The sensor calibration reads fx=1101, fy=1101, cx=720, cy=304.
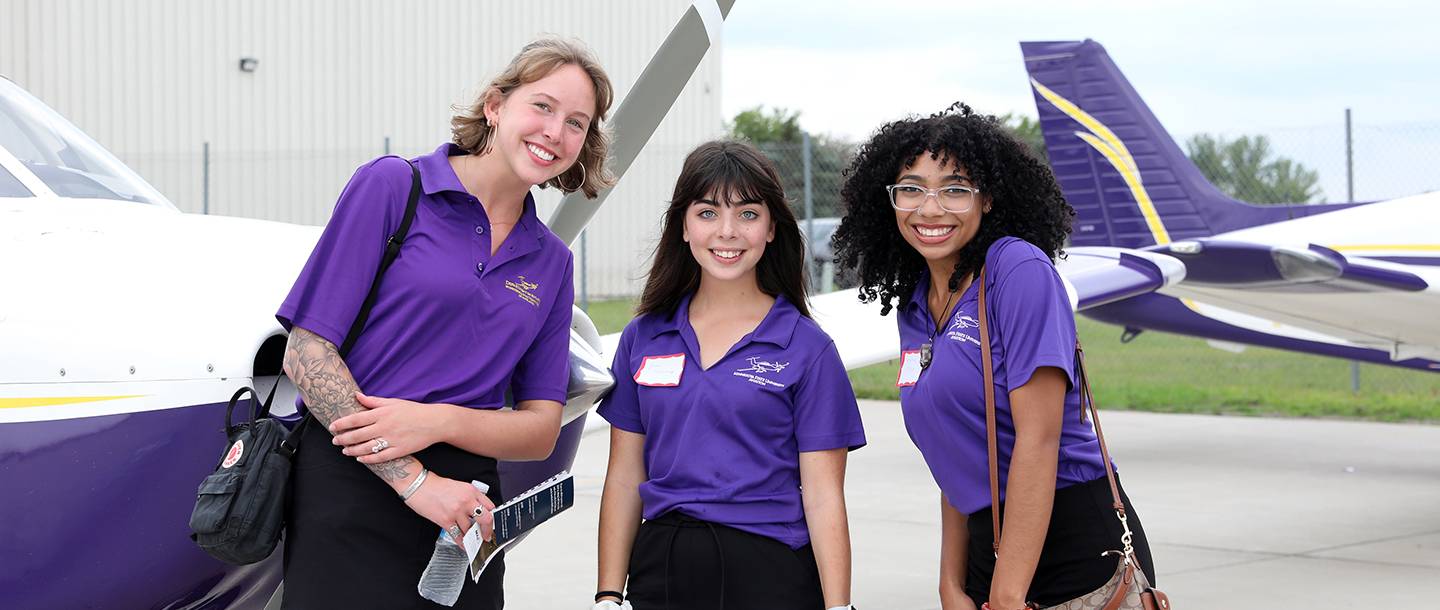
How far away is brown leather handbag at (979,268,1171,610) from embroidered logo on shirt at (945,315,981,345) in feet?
0.10

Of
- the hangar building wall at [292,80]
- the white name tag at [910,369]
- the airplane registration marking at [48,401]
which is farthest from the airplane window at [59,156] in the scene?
the hangar building wall at [292,80]

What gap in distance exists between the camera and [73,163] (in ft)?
9.07

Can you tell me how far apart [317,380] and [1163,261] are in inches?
218

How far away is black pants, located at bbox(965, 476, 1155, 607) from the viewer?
1.98m

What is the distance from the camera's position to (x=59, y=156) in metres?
2.74

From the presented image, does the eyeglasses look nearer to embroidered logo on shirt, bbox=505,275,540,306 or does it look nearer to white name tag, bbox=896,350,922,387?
white name tag, bbox=896,350,922,387

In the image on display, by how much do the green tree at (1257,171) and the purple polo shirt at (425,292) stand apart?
9.14 m

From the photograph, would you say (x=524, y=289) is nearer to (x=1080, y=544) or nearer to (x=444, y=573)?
(x=444, y=573)

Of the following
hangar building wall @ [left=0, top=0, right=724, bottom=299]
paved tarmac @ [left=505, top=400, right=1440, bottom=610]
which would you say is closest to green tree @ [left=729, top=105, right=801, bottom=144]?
hangar building wall @ [left=0, top=0, right=724, bottom=299]

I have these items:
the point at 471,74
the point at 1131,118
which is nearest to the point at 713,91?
the point at 471,74

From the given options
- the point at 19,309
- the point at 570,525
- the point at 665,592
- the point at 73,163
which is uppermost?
the point at 73,163

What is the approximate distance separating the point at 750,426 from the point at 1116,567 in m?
0.71

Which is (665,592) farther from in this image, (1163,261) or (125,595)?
(1163,261)

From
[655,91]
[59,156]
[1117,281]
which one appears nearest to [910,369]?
[655,91]
